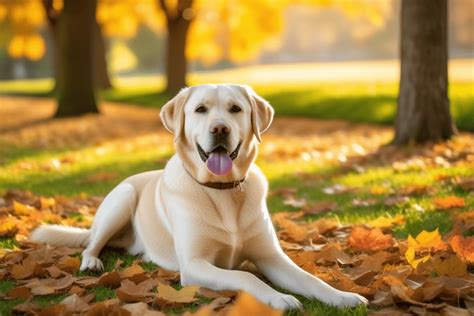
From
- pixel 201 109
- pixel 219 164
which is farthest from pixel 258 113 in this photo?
pixel 219 164

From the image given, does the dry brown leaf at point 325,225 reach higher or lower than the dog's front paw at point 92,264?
lower

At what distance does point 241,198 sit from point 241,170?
6.5 inches

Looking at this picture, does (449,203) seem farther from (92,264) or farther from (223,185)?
→ (92,264)

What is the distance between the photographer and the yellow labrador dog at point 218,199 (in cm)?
349

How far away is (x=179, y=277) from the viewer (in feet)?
12.4

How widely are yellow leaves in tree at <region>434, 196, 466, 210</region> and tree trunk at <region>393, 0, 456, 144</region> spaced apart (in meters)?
4.07

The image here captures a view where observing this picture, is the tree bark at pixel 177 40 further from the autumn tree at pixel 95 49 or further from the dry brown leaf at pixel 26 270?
the dry brown leaf at pixel 26 270

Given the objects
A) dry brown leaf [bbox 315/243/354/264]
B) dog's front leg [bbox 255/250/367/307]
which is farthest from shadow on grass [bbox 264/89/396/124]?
dog's front leg [bbox 255/250/367/307]

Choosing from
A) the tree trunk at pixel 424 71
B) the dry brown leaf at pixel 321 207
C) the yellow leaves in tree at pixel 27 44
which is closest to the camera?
the dry brown leaf at pixel 321 207

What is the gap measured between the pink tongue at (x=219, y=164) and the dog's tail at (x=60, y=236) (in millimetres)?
1493

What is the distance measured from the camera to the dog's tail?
14.7 ft

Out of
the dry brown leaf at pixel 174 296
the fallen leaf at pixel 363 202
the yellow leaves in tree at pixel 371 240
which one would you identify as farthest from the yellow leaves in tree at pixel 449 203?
the dry brown leaf at pixel 174 296

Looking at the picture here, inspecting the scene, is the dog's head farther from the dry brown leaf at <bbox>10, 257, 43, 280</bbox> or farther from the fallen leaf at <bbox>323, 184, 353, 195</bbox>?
the fallen leaf at <bbox>323, 184, 353, 195</bbox>

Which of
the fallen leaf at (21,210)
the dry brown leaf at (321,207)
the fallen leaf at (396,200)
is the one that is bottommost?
the dry brown leaf at (321,207)
